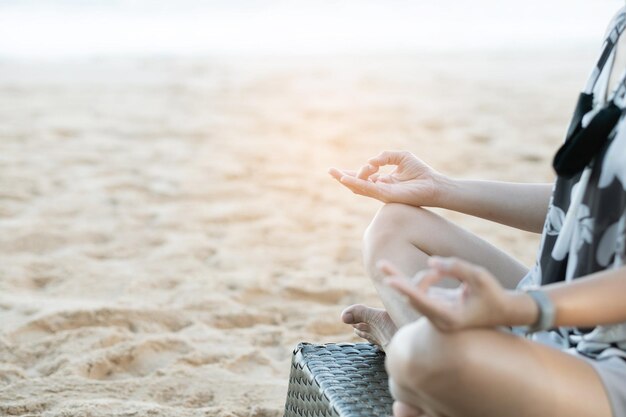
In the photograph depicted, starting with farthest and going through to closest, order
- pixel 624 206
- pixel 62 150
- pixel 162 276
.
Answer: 1. pixel 62 150
2. pixel 162 276
3. pixel 624 206

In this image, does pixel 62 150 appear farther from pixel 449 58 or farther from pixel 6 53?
pixel 449 58

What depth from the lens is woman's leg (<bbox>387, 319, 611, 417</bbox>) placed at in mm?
1245

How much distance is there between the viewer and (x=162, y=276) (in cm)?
328

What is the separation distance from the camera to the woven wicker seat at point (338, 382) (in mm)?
1716

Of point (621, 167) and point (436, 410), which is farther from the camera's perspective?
point (621, 167)

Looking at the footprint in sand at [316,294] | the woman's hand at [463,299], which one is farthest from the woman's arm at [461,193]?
the footprint in sand at [316,294]

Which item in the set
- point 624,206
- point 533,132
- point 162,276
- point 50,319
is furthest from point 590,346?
point 533,132

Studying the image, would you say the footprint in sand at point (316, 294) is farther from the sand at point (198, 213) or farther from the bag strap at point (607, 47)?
the bag strap at point (607, 47)

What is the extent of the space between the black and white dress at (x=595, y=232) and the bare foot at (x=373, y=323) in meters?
0.43

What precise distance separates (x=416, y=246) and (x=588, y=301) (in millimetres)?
592

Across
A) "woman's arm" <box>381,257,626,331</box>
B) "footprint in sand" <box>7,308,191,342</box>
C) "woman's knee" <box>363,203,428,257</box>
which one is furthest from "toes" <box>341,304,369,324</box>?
"footprint in sand" <box>7,308,191,342</box>

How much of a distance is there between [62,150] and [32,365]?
2765mm

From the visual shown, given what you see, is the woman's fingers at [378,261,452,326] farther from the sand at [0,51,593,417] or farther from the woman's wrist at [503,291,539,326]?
the sand at [0,51,593,417]

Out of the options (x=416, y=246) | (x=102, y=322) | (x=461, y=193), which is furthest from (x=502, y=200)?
(x=102, y=322)
